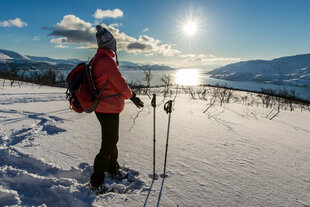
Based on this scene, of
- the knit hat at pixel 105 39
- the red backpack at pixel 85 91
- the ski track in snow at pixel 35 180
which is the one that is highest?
the knit hat at pixel 105 39

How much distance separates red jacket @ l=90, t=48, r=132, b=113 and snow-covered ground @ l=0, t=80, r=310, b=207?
99 cm

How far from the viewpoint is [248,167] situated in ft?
7.95

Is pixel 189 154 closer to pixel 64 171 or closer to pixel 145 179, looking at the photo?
pixel 145 179

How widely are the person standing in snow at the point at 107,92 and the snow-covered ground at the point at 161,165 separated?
0.40 m

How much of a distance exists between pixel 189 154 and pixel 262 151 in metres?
1.37

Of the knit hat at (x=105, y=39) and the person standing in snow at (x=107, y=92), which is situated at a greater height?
the knit hat at (x=105, y=39)

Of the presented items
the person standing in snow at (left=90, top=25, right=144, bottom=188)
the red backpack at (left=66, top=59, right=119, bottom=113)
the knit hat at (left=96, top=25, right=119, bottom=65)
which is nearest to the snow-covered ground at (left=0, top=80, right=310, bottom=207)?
the person standing in snow at (left=90, top=25, right=144, bottom=188)

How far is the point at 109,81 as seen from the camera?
1.76 m

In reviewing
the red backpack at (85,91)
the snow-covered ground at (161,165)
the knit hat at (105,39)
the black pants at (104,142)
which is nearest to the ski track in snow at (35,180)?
the snow-covered ground at (161,165)

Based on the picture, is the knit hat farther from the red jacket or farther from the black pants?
the black pants

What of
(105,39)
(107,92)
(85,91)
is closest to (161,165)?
(107,92)

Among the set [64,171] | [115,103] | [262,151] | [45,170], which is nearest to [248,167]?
[262,151]

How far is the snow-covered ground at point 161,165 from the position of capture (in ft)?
5.82

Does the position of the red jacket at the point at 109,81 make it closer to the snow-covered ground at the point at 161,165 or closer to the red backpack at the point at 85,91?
the red backpack at the point at 85,91
